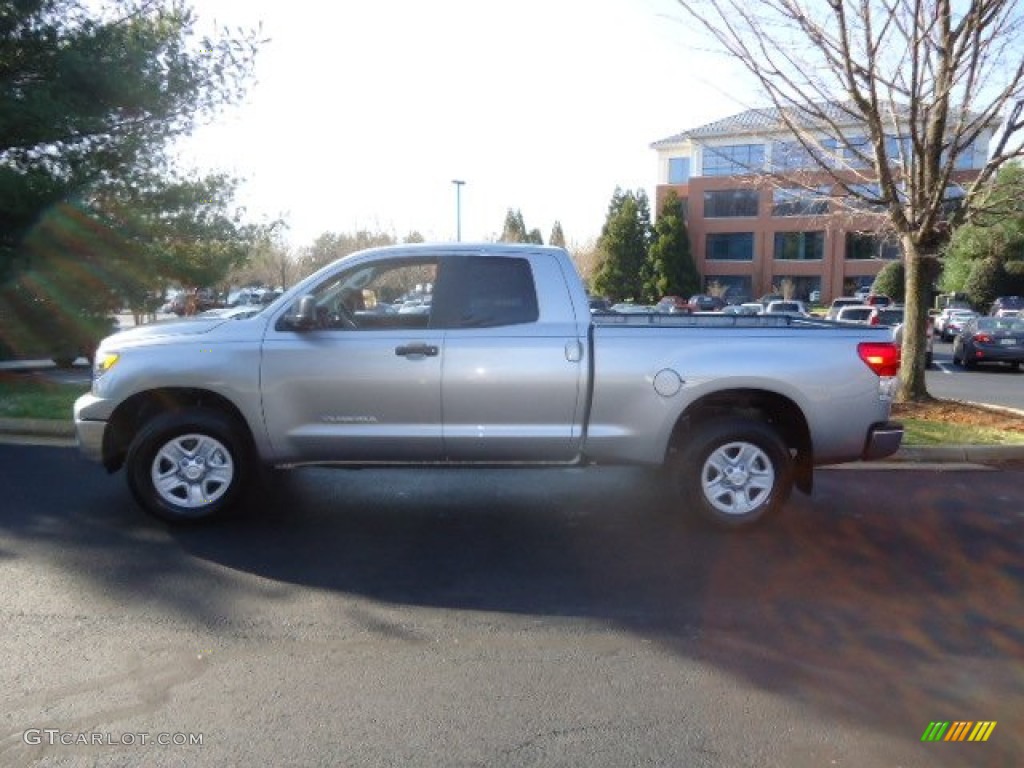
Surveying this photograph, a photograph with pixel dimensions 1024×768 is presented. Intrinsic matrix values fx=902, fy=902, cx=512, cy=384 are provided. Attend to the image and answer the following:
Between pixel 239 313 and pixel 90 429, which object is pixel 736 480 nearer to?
pixel 239 313

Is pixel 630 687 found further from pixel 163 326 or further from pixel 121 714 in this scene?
pixel 163 326

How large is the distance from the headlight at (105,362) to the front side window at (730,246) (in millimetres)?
60088

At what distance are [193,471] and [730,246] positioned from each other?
6041 cm

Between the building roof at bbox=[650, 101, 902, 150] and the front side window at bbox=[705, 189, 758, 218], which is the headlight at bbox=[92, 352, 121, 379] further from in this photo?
the front side window at bbox=[705, 189, 758, 218]

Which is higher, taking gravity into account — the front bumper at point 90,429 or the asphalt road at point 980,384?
the front bumper at point 90,429

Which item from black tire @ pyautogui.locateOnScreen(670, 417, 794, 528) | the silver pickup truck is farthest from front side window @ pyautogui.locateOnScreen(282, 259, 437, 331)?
black tire @ pyautogui.locateOnScreen(670, 417, 794, 528)

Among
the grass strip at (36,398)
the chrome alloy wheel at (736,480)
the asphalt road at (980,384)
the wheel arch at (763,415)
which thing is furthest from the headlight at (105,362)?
the asphalt road at (980,384)

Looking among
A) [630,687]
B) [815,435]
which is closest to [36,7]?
[815,435]

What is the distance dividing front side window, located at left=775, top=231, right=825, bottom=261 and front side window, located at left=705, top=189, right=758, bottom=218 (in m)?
2.69

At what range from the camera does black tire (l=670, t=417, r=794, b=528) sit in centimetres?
619

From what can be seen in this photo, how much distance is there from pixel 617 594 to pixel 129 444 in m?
3.65

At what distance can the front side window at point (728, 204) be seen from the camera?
60.8 meters

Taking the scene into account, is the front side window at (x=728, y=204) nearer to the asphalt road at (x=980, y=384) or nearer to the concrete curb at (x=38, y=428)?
the asphalt road at (x=980, y=384)

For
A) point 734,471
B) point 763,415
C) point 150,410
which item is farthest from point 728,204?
point 150,410
